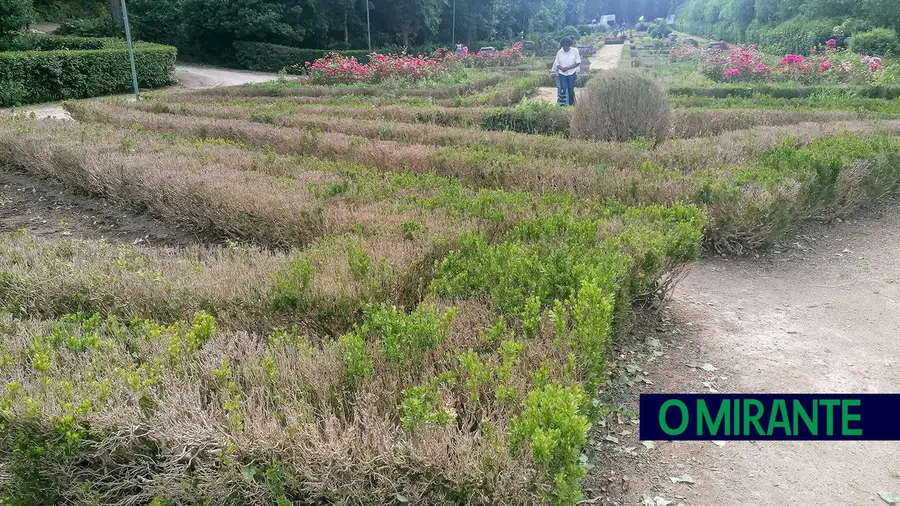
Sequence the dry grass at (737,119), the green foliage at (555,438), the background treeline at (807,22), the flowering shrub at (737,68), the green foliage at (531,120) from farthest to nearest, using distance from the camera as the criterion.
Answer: the background treeline at (807,22), the flowering shrub at (737,68), the green foliage at (531,120), the dry grass at (737,119), the green foliage at (555,438)

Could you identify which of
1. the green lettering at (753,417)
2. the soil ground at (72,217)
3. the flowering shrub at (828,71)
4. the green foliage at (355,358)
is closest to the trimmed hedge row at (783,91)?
the flowering shrub at (828,71)

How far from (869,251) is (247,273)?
5392 mm

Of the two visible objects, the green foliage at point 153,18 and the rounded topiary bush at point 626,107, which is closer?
the rounded topiary bush at point 626,107

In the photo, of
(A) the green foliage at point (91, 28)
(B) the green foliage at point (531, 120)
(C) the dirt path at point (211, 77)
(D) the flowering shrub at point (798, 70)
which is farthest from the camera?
(A) the green foliage at point (91, 28)

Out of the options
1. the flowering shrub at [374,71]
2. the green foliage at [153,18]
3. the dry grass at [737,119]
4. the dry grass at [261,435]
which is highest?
the green foliage at [153,18]

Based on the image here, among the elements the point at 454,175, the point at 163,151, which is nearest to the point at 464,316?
the point at 454,175

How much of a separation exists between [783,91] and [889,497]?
1367cm

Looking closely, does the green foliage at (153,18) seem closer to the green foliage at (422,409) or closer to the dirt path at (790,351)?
the dirt path at (790,351)

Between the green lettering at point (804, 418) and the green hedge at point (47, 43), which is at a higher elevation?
the green hedge at point (47, 43)

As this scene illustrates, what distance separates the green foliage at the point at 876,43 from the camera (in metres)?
23.2

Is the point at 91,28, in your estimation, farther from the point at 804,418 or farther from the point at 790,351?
the point at 804,418

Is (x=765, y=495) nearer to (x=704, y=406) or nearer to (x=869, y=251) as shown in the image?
(x=704, y=406)

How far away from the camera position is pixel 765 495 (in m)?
2.65

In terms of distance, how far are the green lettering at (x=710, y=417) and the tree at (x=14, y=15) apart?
85.9 feet
